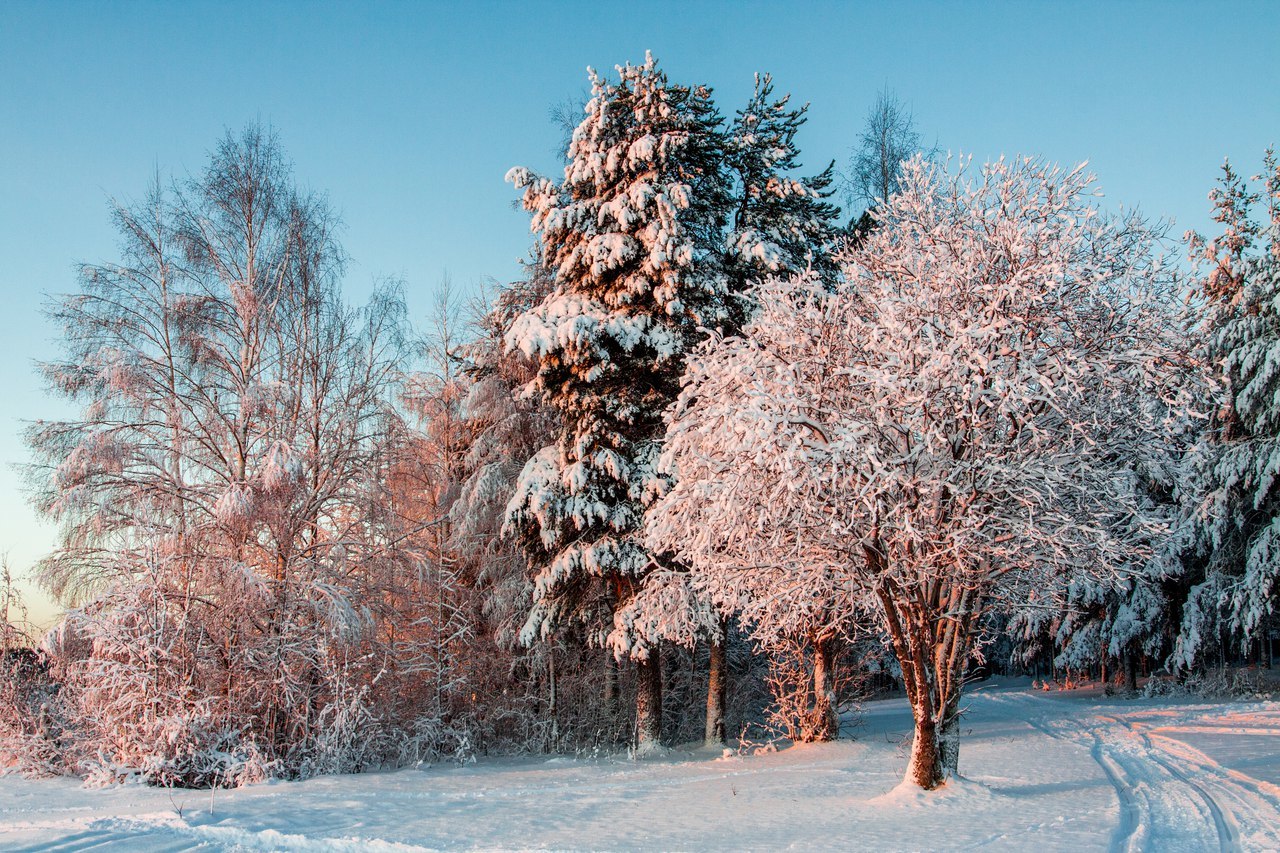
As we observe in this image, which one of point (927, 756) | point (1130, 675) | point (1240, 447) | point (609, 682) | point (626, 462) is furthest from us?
point (1130, 675)

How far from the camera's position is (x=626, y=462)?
52.6 ft

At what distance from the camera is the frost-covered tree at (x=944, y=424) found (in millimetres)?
9359

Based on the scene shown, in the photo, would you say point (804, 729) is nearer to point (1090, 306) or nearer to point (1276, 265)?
point (1090, 306)

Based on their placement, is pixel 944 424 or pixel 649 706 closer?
pixel 944 424

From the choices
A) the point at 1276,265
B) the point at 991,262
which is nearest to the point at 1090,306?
the point at 991,262

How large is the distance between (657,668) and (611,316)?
729 cm

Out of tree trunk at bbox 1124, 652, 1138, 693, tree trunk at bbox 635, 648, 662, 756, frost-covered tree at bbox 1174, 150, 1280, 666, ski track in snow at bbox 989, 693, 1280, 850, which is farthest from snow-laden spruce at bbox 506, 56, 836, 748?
tree trunk at bbox 1124, 652, 1138, 693

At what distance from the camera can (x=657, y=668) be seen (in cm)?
1712

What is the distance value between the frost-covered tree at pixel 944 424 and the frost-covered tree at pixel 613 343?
4653 mm

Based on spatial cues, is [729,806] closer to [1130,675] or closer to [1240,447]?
[1240,447]

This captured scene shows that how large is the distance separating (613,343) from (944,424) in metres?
8.23

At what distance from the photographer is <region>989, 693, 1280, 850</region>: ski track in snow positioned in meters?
8.37

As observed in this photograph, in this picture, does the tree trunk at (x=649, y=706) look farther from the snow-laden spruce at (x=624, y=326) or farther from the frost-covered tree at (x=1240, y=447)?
the frost-covered tree at (x=1240, y=447)

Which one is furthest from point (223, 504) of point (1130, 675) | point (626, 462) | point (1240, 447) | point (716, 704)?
point (1130, 675)
